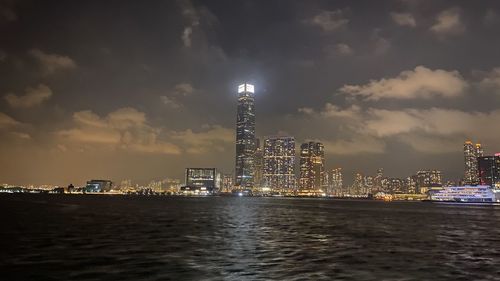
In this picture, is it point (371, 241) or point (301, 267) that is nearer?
point (301, 267)

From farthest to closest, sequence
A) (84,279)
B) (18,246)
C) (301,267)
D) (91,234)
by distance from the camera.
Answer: (91,234)
(18,246)
(301,267)
(84,279)

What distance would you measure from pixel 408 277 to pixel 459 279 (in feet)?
12.2

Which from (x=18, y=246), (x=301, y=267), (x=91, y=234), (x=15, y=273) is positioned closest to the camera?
(x=15, y=273)

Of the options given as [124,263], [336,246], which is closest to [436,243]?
[336,246]

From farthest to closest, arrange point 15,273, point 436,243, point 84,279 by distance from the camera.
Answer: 1. point 436,243
2. point 15,273
3. point 84,279

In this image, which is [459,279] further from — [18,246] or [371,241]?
[18,246]

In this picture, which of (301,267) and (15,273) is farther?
(301,267)

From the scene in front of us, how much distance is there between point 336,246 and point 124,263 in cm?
2379

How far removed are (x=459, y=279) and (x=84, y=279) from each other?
25510mm

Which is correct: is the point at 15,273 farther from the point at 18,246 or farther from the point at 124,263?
the point at 18,246

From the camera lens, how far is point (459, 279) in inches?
1152

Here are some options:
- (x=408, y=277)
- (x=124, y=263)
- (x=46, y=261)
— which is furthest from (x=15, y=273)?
(x=408, y=277)

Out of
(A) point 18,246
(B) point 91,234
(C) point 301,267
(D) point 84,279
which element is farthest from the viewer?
(B) point 91,234

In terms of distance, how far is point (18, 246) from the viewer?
42531 millimetres
